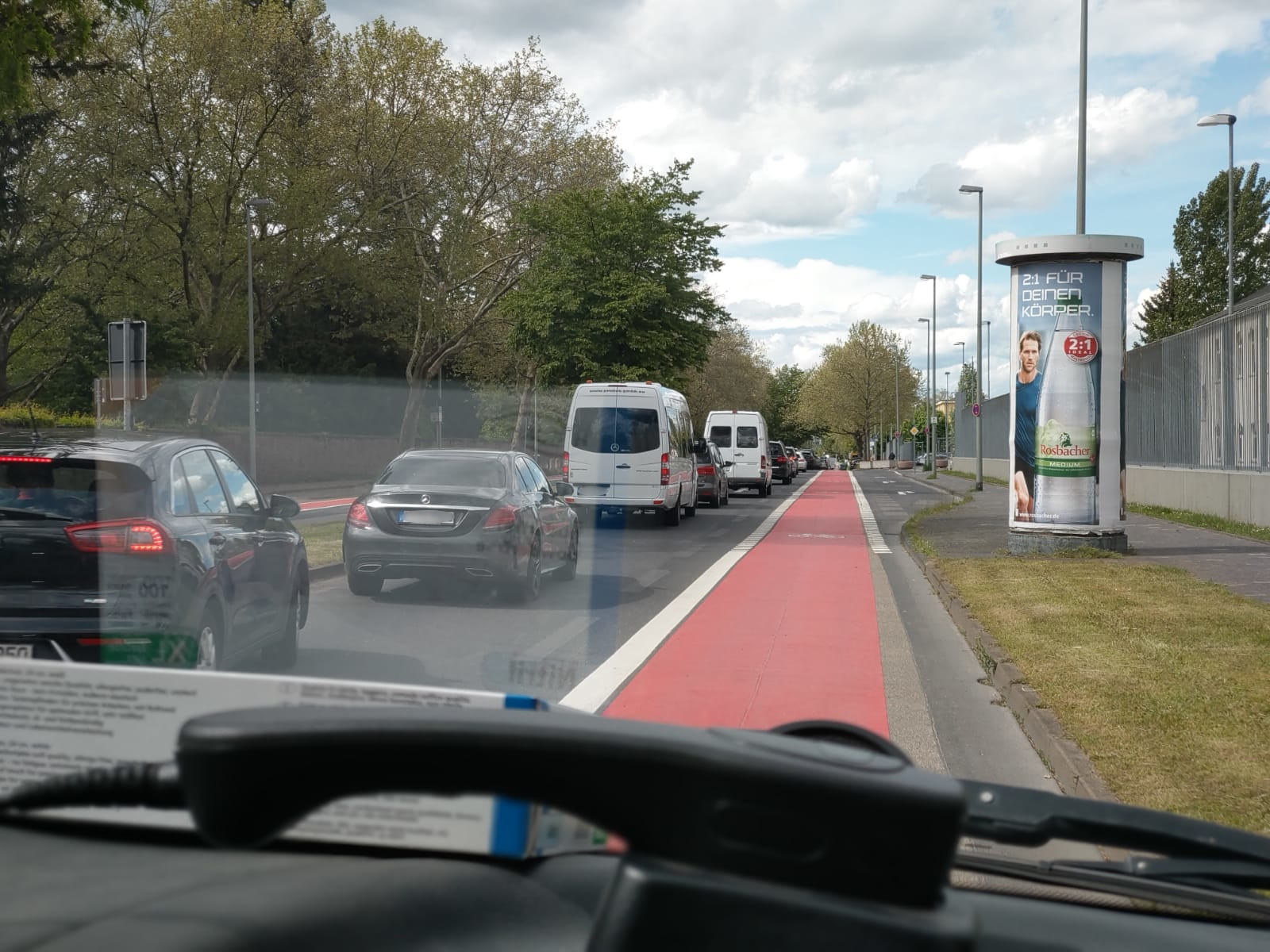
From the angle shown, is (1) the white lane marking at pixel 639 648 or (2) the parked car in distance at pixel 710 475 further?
(2) the parked car in distance at pixel 710 475

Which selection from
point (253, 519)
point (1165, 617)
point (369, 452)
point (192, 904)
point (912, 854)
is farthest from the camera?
point (369, 452)

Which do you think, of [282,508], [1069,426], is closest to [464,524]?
[282,508]

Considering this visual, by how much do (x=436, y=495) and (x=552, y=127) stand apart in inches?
1336

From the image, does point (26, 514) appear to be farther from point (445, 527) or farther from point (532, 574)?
point (532, 574)

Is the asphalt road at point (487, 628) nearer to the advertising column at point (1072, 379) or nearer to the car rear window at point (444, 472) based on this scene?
the car rear window at point (444, 472)

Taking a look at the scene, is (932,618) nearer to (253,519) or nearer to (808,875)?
(253,519)

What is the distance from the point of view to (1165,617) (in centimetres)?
1066

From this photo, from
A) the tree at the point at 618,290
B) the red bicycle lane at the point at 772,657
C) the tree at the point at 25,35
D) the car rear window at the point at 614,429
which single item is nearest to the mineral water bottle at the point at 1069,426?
the red bicycle lane at the point at 772,657

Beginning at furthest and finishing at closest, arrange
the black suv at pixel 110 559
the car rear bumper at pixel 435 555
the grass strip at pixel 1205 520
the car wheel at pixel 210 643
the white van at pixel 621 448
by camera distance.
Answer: the white van at pixel 621 448 < the grass strip at pixel 1205 520 < the car rear bumper at pixel 435 555 < the car wheel at pixel 210 643 < the black suv at pixel 110 559

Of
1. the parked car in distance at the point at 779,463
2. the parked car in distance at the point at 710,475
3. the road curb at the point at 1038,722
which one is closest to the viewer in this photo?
the road curb at the point at 1038,722

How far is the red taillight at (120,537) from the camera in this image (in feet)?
22.9

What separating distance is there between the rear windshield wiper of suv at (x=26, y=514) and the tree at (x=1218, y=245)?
7195cm

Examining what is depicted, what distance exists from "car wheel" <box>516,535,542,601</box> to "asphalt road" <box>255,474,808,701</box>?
0.15m

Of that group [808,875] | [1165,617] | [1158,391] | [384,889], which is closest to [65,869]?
[384,889]
